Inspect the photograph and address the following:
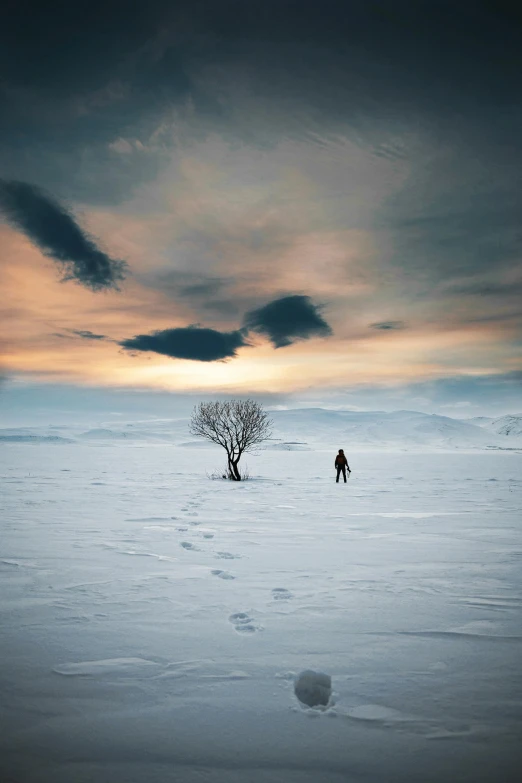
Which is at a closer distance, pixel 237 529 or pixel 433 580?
pixel 433 580

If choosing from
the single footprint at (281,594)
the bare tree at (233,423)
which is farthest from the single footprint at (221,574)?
the bare tree at (233,423)

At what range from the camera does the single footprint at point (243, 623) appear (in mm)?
4262

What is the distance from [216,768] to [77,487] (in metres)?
17.2

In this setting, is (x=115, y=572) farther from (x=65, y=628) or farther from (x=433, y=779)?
(x=433, y=779)

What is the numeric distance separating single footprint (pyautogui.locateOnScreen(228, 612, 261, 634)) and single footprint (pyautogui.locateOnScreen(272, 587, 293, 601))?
2.12 feet

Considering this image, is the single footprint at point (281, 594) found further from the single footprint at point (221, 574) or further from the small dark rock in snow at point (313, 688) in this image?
the small dark rock in snow at point (313, 688)

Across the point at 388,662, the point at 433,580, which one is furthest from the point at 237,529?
the point at 388,662

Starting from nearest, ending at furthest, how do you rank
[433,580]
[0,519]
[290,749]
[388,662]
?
[290,749] → [388,662] → [433,580] → [0,519]

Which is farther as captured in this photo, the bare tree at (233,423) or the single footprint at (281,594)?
the bare tree at (233,423)

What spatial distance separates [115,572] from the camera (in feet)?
20.3

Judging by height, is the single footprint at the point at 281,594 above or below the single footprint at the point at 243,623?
above

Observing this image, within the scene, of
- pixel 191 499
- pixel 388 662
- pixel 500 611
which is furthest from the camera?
pixel 191 499

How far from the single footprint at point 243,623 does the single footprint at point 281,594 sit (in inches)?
25.4

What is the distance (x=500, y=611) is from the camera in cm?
480
